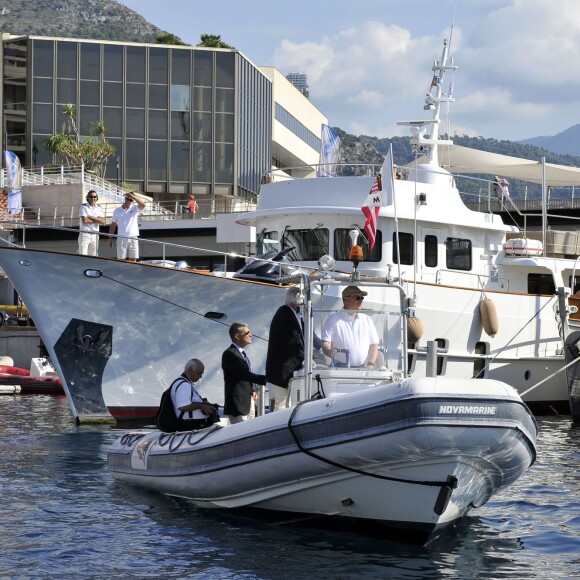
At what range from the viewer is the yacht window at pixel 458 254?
23.7 meters

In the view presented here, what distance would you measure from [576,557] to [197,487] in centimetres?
399

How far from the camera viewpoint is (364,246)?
→ 22.4 meters

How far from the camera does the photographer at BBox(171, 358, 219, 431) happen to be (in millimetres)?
12984

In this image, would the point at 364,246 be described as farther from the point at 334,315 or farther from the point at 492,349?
the point at 334,315

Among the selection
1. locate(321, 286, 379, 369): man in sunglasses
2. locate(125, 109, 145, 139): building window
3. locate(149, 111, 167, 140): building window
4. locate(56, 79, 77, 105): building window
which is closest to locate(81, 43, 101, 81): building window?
locate(56, 79, 77, 105): building window

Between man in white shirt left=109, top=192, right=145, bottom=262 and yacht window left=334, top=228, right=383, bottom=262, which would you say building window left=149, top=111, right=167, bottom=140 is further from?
man in white shirt left=109, top=192, right=145, bottom=262

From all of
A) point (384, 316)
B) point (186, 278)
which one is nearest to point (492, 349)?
point (186, 278)

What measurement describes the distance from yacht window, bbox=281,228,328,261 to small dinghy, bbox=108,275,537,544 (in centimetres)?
975

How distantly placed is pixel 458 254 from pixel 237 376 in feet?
39.2

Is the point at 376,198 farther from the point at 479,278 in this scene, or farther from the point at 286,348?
the point at 479,278

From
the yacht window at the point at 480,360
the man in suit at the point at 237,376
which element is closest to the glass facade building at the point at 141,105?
the yacht window at the point at 480,360

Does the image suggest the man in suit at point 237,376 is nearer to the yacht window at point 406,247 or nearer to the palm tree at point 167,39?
the yacht window at point 406,247

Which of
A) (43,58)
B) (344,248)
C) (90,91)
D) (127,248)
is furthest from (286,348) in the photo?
(43,58)

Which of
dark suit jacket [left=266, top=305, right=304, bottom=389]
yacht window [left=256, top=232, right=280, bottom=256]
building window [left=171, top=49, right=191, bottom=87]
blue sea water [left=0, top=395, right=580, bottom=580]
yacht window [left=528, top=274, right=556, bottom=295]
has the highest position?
building window [left=171, top=49, right=191, bottom=87]
